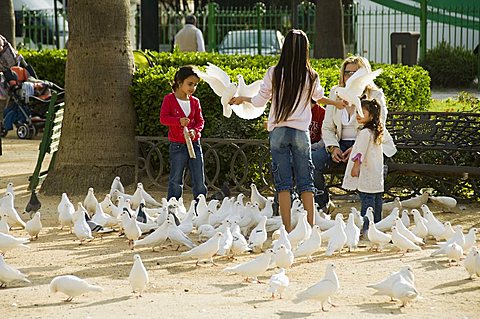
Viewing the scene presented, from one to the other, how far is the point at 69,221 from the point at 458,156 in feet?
14.4

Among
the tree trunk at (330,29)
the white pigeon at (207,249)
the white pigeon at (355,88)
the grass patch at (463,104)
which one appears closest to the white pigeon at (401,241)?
the white pigeon at (355,88)

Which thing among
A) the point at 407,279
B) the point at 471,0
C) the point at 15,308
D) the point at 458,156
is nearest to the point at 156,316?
the point at 15,308

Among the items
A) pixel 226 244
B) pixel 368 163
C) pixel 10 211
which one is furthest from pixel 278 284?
pixel 10 211

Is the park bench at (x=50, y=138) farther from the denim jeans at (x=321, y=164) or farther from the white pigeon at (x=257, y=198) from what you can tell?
the denim jeans at (x=321, y=164)

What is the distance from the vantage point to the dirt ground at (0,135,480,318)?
7043 mm

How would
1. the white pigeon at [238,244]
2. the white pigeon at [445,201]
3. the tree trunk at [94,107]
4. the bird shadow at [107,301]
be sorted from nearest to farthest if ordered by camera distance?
the bird shadow at [107,301] < the white pigeon at [238,244] < the white pigeon at [445,201] < the tree trunk at [94,107]

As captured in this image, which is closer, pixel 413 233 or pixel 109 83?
pixel 413 233

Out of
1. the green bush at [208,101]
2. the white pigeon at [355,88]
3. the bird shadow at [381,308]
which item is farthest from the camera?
the green bush at [208,101]

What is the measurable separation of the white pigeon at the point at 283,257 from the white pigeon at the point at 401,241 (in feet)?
4.02

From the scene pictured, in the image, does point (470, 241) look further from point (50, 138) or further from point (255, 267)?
point (50, 138)

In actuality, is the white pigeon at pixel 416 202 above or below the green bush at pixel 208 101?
below

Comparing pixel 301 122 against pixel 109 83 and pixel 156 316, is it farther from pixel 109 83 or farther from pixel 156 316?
pixel 109 83

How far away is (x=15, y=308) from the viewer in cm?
727

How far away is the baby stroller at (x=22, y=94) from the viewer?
17484mm
